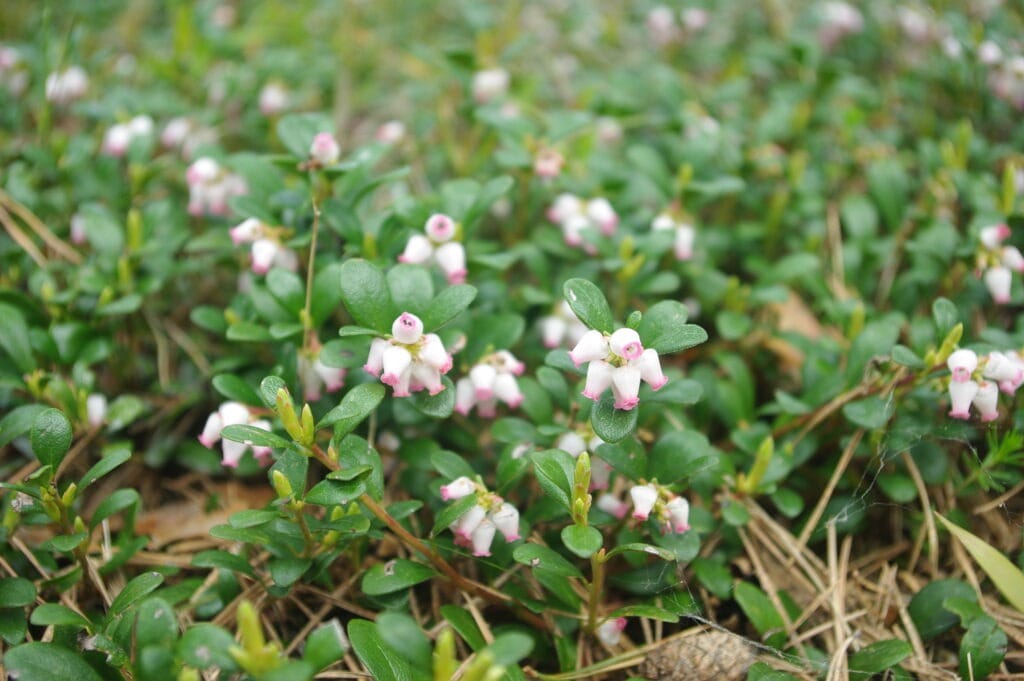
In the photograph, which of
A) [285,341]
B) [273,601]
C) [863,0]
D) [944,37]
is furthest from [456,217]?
[863,0]

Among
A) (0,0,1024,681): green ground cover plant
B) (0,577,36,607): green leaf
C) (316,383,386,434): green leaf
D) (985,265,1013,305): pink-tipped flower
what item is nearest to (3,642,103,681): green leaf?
(0,0,1024,681): green ground cover plant

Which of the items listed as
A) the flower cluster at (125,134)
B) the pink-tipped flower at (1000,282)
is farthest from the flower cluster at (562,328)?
the flower cluster at (125,134)

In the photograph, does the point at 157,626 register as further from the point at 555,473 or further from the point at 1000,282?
the point at 1000,282

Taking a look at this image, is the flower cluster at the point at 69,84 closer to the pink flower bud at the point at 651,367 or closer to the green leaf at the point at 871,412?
the pink flower bud at the point at 651,367

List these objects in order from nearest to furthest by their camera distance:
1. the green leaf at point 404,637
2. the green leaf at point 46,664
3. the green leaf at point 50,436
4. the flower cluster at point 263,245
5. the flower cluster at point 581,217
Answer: the green leaf at point 404,637 < the green leaf at point 46,664 < the green leaf at point 50,436 < the flower cluster at point 263,245 < the flower cluster at point 581,217

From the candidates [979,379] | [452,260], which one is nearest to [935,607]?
[979,379]

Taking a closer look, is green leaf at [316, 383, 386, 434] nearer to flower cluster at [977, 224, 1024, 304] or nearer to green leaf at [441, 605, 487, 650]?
green leaf at [441, 605, 487, 650]
